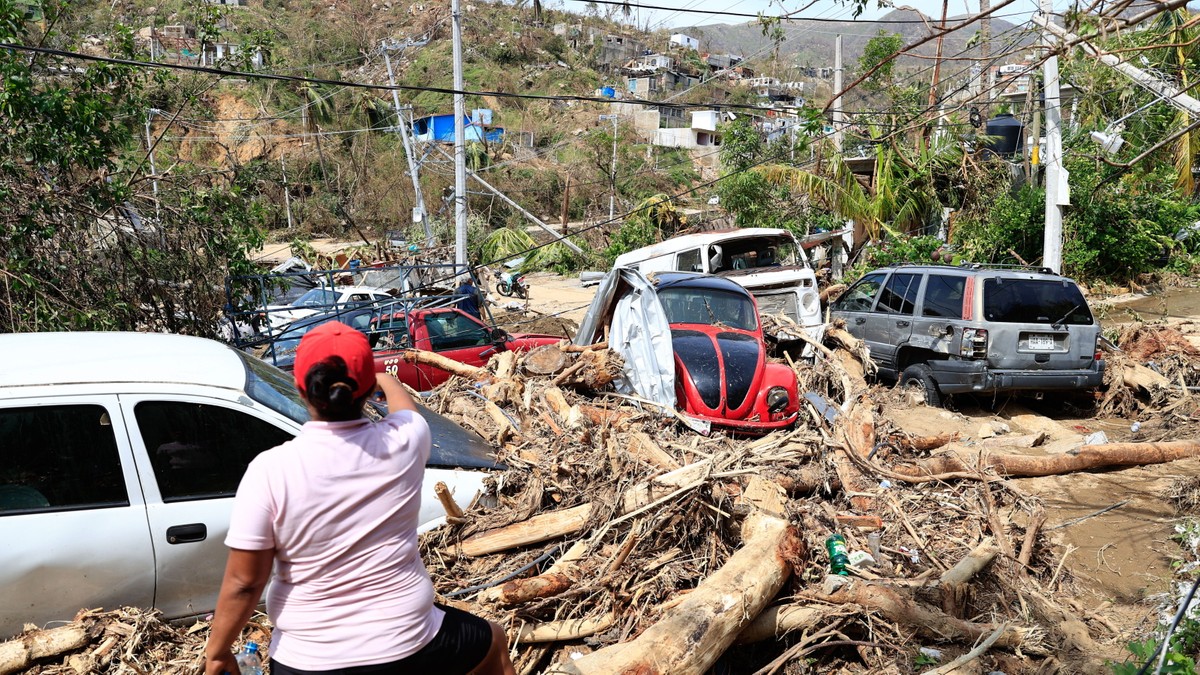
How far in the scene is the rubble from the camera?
3922 mm

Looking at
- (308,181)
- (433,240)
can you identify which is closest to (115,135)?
(433,240)

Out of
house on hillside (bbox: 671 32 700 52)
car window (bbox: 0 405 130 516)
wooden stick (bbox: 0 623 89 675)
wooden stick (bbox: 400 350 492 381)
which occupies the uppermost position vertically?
house on hillside (bbox: 671 32 700 52)

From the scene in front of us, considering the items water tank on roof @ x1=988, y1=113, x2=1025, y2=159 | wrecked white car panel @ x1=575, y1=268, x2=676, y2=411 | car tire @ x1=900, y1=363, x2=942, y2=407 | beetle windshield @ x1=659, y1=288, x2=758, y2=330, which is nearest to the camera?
wrecked white car panel @ x1=575, y1=268, x2=676, y2=411

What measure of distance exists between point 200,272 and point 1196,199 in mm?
23313

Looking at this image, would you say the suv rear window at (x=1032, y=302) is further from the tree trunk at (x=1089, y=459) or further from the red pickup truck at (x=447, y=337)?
the red pickup truck at (x=447, y=337)

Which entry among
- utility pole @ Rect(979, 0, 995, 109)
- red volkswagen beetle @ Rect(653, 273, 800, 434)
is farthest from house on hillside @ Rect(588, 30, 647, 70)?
red volkswagen beetle @ Rect(653, 273, 800, 434)

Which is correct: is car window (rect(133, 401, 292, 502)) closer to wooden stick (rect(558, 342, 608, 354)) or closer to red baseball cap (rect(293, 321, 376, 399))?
red baseball cap (rect(293, 321, 376, 399))

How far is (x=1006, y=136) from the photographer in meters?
20.6

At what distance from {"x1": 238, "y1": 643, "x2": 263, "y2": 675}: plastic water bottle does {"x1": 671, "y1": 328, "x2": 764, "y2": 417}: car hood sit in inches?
203

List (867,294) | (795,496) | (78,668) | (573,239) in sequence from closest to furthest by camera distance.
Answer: (78,668), (795,496), (867,294), (573,239)

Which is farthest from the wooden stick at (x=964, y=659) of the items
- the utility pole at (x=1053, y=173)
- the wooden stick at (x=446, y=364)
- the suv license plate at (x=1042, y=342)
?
the utility pole at (x=1053, y=173)

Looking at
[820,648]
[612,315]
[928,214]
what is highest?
[928,214]

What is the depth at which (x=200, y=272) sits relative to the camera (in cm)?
938

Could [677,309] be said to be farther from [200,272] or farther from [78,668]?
[78,668]
